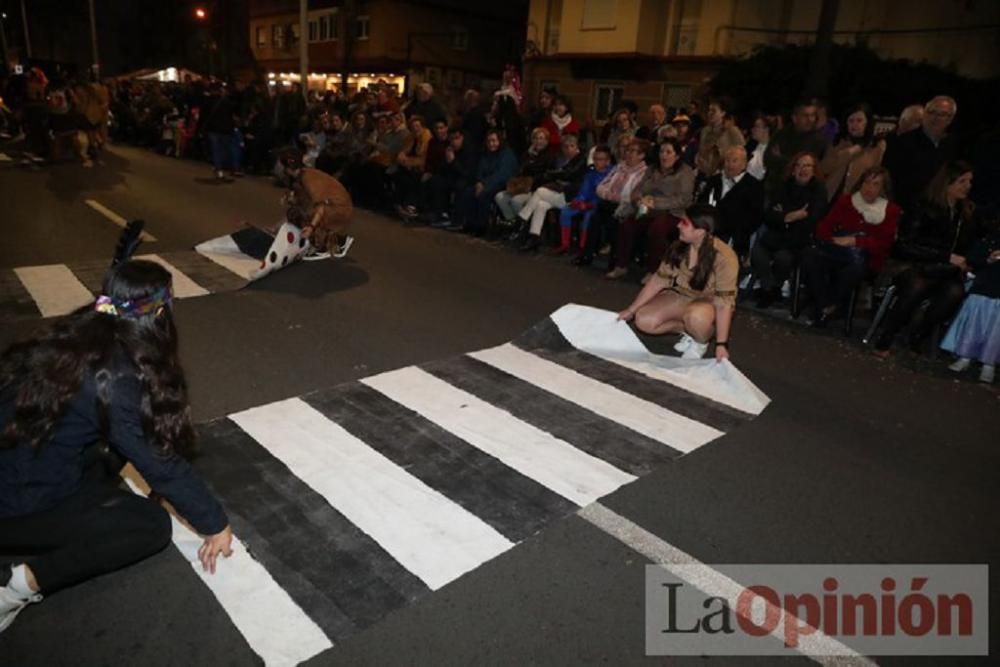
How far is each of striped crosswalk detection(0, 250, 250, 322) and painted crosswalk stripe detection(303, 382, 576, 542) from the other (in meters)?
3.10

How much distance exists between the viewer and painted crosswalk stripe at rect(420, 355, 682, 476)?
13.3ft

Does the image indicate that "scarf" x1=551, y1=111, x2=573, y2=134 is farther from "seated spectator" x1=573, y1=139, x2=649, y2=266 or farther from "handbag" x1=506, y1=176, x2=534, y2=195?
"seated spectator" x1=573, y1=139, x2=649, y2=266

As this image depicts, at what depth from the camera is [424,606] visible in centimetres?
275

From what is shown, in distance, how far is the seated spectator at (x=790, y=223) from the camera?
7.32 meters

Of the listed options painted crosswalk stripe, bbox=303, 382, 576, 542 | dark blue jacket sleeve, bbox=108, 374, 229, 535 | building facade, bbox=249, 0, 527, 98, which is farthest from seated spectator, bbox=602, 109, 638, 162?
building facade, bbox=249, 0, 527, 98

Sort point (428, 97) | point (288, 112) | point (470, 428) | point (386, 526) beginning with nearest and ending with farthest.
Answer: point (386, 526)
point (470, 428)
point (428, 97)
point (288, 112)

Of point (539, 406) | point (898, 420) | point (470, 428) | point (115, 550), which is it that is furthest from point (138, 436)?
point (898, 420)

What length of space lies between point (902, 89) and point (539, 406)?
53.0 ft

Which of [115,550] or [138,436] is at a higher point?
[138,436]

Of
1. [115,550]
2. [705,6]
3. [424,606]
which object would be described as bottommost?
[424,606]

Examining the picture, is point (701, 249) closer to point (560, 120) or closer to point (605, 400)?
point (605, 400)

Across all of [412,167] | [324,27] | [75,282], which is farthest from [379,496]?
[324,27]

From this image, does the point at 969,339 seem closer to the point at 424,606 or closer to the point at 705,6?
the point at 424,606

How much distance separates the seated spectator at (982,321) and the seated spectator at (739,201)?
2.39m
